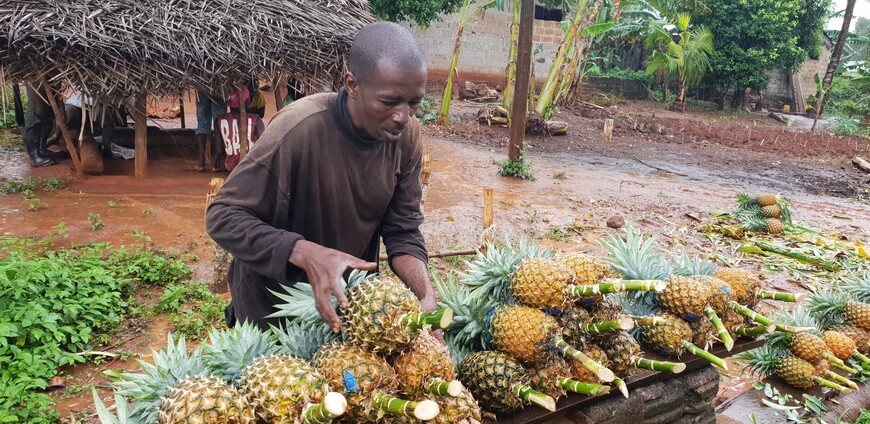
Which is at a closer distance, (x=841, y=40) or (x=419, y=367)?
(x=419, y=367)

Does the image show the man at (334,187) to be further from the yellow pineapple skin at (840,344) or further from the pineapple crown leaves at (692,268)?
the yellow pineapple skin at (840,344)

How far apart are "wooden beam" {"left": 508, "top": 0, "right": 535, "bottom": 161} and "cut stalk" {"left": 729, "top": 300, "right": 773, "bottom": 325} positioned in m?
7.88

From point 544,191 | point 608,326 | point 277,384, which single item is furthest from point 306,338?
point 544,191

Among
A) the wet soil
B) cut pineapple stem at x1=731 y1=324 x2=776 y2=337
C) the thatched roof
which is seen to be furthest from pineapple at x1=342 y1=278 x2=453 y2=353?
the thatched roof

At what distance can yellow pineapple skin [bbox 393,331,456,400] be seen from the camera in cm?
172

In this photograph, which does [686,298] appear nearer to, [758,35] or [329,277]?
[329,277]

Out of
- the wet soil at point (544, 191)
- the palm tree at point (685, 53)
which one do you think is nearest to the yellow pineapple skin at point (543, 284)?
the wet soil at point (544, 191)

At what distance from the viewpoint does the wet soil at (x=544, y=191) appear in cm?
724

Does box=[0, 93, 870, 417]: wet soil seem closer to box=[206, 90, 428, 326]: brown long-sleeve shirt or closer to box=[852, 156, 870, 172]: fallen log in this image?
box=[852, 156, 870, 172]: fallen log

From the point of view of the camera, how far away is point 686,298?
2.53m

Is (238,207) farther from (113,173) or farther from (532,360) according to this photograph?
(113,173)

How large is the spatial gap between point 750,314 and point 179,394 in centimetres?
244

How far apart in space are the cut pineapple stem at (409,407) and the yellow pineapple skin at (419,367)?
6.6 inches

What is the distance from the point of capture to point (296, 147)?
2.25 m
